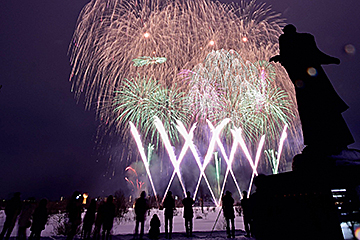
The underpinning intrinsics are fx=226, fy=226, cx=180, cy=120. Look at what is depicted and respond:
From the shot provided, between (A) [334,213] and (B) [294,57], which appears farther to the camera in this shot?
(B) [294,57]

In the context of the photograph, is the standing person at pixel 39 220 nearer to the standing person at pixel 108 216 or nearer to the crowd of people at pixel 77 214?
the crowd of people at pixel 77 214

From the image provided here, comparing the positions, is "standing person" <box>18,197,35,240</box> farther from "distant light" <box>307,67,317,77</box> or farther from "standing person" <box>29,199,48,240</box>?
"distant light" <box>307,67,317,77</box>

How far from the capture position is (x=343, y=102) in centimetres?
611

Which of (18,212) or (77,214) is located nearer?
(77,214)

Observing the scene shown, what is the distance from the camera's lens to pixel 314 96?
20.6 ft

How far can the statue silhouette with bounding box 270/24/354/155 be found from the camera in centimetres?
578

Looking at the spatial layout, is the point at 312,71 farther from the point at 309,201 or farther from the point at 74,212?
the point at 74,212

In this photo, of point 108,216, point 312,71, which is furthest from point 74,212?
point 312,71

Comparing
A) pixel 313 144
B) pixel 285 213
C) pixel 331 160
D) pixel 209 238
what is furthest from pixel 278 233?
pixel 209 238

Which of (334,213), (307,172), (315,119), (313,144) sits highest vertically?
(315,119)

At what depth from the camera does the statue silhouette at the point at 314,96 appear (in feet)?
19.0

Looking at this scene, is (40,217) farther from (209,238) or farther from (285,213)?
(285,213)

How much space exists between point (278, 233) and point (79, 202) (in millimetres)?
5701

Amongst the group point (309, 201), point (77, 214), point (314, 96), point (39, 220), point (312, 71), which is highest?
point (312, 71)
